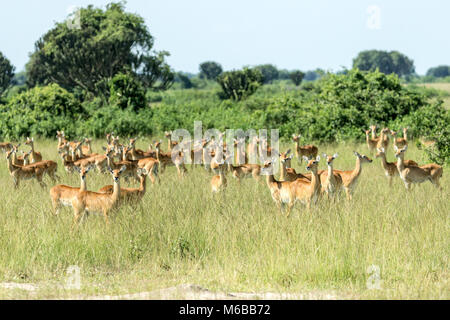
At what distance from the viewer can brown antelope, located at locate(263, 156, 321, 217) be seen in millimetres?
10047

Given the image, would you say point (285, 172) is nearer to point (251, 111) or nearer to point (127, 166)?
point (127, 166)

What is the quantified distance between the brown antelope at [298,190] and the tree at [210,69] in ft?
351

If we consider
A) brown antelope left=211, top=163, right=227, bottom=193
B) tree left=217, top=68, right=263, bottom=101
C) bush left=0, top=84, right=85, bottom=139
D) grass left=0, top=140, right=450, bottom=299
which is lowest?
grass left=0, top=140, right=450, bottom=299

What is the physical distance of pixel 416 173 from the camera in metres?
12.8

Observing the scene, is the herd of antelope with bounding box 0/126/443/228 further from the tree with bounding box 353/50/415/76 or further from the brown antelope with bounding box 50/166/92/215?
the tree with bounding box 353/50/415/76

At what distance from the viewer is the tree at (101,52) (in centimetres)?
4688

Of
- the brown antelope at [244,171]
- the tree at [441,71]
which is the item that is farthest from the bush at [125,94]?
the tree at [441,71]

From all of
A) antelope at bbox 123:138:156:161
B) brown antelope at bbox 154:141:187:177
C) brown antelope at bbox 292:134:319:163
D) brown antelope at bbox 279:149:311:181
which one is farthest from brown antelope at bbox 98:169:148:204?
brown antelope at bbox 292:134:319:163

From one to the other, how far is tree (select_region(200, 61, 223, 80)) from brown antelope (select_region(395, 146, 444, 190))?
344ft

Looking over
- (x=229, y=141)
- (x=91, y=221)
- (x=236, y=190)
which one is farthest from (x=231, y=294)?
(x=229, y=141)

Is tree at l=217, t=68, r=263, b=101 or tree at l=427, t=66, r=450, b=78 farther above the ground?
tree at l=427, t=66, r=450, b=78

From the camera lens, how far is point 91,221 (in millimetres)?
9523

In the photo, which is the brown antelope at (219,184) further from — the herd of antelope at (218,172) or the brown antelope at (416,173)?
the brown antelope at (416,173)

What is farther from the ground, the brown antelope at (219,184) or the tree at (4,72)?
the tree at (4,72)
